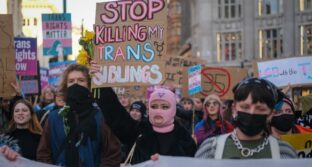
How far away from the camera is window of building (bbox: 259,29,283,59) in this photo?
5103cm

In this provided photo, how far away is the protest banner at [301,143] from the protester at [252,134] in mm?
1444

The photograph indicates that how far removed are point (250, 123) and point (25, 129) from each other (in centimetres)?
320

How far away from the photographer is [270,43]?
169 feet

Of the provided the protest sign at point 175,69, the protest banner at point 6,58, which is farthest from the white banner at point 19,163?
the protest sign at point 175,69

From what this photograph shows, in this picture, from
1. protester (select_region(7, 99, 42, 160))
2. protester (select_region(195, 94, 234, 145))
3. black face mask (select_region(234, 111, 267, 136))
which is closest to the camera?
black face mask (select_region(234, 111, 267, 136))

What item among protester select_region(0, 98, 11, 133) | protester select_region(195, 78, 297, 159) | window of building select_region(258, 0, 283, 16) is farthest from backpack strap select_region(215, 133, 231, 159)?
window of building select_region(258, 0, 283, 16)

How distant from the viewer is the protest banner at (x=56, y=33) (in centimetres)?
1642

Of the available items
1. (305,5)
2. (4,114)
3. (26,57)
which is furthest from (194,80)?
(305,5)

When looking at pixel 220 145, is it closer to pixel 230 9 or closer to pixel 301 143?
pixel 301 143

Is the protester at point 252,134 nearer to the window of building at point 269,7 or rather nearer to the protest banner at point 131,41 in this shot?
the protest banner at point 131,41

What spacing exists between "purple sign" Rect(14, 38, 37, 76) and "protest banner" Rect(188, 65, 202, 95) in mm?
3410

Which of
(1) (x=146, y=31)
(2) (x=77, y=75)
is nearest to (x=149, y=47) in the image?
(1) (x=146, y=31)

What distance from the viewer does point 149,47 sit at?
631 cm

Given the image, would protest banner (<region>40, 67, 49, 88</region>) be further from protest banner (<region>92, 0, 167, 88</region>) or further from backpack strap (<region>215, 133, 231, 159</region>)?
backpack strap (<region>215, 133, 231, 159</region>)
